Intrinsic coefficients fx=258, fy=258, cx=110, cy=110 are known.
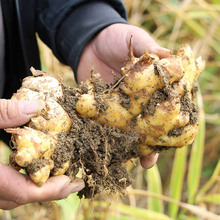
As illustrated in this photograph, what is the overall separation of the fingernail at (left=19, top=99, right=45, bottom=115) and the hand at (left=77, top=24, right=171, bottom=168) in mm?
490

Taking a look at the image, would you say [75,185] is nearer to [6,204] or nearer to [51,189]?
[51,189]

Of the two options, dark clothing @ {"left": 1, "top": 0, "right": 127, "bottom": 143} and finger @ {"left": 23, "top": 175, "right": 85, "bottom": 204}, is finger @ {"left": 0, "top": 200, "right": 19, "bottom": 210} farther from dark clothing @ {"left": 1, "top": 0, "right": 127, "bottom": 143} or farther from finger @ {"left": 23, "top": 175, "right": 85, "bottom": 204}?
dark clothing @ {"left": 1, "top": 0, "right": 127, "bottom": 143}

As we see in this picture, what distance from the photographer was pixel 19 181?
2.40 feet

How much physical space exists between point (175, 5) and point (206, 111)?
101 centimetres

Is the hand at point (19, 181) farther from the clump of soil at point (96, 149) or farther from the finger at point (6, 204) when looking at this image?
the clump of soil at point (96, 149)

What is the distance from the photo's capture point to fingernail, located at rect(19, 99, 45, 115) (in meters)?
0.76

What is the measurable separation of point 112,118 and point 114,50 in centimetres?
42

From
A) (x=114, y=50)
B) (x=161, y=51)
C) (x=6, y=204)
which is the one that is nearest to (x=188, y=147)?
(x=114, y=50)

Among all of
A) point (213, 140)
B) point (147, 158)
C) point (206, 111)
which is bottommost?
point (213, 140)

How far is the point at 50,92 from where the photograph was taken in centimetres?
89

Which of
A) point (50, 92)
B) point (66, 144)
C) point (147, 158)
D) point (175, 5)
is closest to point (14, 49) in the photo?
point (50, 92)

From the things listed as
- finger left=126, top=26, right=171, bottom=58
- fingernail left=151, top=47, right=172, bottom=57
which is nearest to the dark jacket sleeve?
finger left=126, top=26, right=171, bottom=58

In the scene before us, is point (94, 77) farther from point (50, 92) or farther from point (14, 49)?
point (14, 49)

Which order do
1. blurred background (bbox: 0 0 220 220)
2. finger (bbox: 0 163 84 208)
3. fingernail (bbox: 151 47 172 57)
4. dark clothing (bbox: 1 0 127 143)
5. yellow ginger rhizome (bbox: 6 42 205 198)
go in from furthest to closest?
blurred background (bbox: 0 0 220 220)
dark clothing (bbox: 1 0 127 143)
fingernail (bbox: 151 47 172 57)
yellow ginger rhizome (bbox: 6 42 205 198)
finger (bbox: 0 163 84 208)
